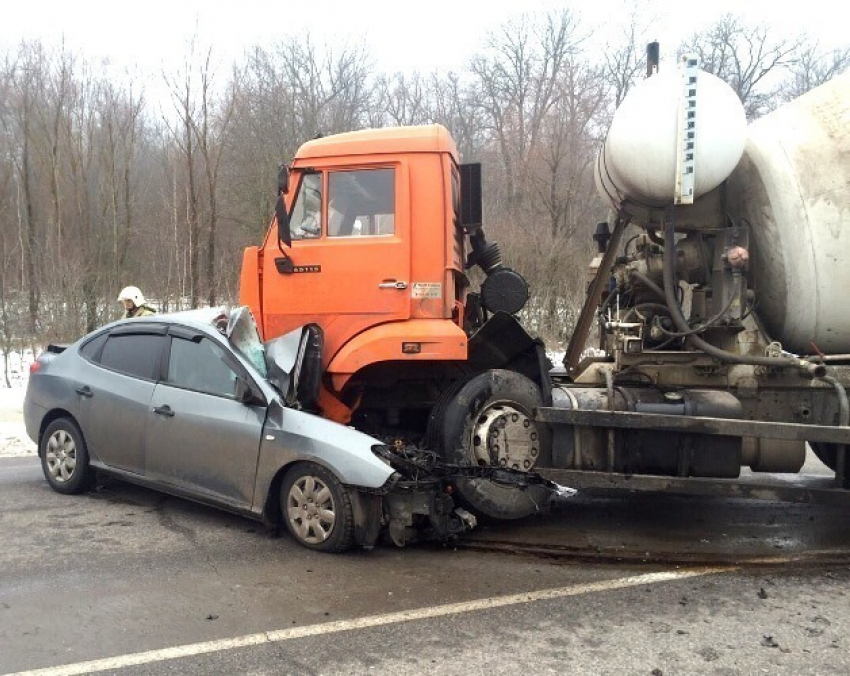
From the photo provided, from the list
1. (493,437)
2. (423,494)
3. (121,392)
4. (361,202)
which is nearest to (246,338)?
(121,392)

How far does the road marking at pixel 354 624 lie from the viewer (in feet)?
11.3

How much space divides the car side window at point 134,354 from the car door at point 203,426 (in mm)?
165

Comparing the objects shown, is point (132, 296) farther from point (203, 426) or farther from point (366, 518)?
point (366, 518)

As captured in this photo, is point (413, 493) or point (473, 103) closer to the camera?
point (413, 493)

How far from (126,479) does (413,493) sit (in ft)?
8.38

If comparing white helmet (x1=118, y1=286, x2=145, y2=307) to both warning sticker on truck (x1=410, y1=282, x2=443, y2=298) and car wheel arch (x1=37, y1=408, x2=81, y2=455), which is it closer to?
car wheel arch (x1=37, y1=408, x2=81, y2=455)

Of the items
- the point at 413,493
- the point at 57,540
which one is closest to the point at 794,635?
the point at 413,493

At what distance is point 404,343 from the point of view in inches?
216

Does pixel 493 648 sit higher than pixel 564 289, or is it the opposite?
pixel 564 289

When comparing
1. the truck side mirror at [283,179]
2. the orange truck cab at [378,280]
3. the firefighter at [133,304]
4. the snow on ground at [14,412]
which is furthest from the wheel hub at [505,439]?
the snow on ground at [14,412]

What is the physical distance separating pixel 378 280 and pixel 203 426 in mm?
1723

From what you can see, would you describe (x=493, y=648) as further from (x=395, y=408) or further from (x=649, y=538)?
(x=395, y=408)

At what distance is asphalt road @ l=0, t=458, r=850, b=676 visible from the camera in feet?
11.6

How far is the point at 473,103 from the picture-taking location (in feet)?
111
